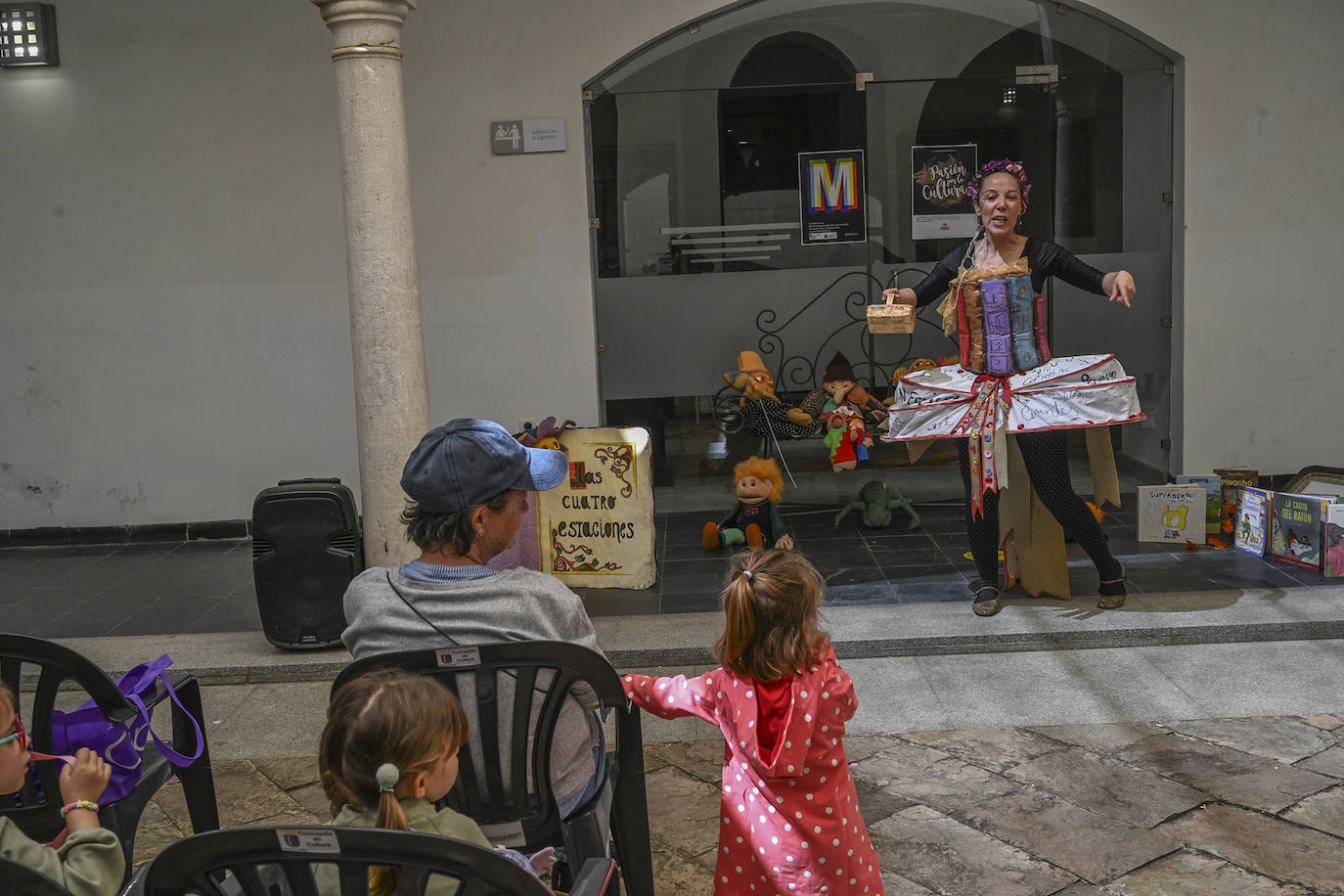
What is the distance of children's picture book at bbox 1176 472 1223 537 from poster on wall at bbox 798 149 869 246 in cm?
239

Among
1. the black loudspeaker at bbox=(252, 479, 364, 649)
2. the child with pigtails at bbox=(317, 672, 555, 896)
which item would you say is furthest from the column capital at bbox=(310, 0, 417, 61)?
the child with pigtails at bbox=(317, 672, 555, 896)

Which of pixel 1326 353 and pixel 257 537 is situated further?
pixel 1326 353

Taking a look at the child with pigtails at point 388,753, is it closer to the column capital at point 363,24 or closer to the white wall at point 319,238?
the column capital at point 363,24

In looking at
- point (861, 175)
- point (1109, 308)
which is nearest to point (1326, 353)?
point (1109, 308)

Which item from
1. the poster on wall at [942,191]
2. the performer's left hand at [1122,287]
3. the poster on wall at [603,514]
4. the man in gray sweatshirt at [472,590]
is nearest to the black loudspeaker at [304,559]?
the poster on wall at [603,514]

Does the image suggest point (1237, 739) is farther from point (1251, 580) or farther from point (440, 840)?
point (440, 840)

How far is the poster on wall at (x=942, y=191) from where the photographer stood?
7.82 meters

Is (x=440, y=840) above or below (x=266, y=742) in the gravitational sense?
above

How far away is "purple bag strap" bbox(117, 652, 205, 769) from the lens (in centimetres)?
290

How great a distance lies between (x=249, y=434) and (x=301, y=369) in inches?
20.2

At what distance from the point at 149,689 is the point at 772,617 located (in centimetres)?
143

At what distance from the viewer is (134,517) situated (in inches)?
314

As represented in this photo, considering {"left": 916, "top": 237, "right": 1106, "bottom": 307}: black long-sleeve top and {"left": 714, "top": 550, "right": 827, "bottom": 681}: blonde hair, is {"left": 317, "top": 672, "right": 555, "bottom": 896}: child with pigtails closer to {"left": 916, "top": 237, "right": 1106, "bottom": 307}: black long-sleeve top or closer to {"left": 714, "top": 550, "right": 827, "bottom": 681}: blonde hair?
{"left": 714, "top": 550, "right": 827, "bottom": 681}: blonde hair

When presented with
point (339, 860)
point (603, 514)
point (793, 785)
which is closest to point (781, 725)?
point (793, 785)
